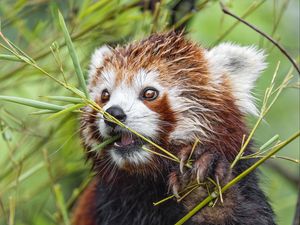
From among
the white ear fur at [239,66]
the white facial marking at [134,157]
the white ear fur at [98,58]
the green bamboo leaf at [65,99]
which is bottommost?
the white facial marking at [134,157]

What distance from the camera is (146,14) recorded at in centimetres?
409

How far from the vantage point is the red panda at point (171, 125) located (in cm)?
309

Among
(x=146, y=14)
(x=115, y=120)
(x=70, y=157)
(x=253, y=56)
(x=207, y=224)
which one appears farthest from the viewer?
(x=70, y=157)

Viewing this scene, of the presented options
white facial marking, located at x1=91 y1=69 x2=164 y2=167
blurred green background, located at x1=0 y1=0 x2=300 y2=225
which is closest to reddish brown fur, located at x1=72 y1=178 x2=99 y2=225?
blurred green background, located at x1=0 y1=0 x2=300 y2=225

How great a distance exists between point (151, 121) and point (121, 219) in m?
0.60

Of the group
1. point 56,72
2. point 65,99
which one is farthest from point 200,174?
point 56,72

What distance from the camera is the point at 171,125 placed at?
321 centimetres

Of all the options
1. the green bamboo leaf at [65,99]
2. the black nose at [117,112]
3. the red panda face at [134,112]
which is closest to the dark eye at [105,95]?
the red panda face at [134,112]

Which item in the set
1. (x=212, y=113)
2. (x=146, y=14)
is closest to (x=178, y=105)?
(x=212, y=113)

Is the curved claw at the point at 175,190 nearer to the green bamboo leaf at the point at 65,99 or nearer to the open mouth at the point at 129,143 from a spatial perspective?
the open mouth at the point at 129,143

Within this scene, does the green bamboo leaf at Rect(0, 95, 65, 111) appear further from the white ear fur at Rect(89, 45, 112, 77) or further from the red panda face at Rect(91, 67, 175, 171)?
the white ear fur at Rect(89, 45, 112, 77)

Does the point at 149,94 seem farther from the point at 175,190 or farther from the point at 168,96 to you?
the point at 175,190

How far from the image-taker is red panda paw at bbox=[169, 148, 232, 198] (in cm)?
294

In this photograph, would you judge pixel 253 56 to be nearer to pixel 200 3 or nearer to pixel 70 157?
pixel 200 3
